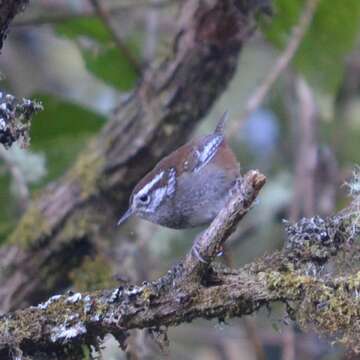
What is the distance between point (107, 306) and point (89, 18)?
178 cm

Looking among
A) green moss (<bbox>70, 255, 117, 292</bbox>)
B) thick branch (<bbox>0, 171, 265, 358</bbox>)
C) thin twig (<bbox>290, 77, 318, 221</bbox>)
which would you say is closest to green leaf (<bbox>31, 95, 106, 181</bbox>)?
green moss (<bbox>70, 255, 117, 292</bbox>)

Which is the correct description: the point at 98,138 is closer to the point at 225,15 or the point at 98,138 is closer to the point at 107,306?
the point at 225,15

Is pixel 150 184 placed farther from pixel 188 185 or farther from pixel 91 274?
pixel 91 274

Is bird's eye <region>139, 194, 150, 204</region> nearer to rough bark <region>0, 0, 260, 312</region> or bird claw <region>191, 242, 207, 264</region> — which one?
bird claw <region>191, 242, 207, 264</region>

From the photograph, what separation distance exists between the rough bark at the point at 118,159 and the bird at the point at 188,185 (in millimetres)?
640

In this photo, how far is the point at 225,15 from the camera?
2.93 meters

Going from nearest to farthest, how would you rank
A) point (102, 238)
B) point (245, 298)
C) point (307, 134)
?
point (245, 298), point (102, 238), point (307, 134)

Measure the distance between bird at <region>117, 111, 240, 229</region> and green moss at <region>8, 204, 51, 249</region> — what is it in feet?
2.33

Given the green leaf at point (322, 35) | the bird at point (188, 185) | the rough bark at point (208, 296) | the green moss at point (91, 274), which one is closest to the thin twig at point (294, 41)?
the green leaf at point (322, 35)

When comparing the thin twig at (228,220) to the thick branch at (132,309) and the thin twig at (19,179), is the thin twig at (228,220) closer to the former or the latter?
the thick branch at (132,309)

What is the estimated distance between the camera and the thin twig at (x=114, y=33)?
3.38m

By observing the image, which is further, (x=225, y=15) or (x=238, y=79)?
(x=238, y=79)

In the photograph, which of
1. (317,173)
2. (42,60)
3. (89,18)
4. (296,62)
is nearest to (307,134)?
(317,173)

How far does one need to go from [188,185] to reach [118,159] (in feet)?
2.43
